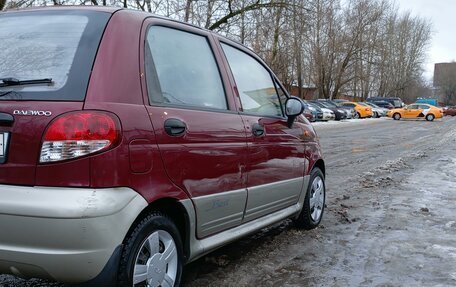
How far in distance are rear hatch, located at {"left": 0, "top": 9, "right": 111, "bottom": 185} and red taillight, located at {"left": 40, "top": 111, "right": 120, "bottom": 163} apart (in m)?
0.04

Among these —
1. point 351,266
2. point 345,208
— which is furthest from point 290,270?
point 345,208

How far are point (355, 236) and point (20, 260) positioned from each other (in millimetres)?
3513

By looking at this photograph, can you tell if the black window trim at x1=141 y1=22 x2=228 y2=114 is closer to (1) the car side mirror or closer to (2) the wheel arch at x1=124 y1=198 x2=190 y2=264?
(2) the wheel arch at x1=124 y1=198 x2=190 y2=264

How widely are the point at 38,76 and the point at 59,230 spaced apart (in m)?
0.87

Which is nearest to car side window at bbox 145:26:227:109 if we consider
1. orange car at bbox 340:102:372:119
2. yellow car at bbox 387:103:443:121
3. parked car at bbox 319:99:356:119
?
parked car at bbox 319:99:356:119

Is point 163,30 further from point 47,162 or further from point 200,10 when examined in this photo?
point 200,10

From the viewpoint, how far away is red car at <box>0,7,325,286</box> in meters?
2.46

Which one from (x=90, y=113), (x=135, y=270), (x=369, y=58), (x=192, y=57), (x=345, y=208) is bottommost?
(x=345, y=208)

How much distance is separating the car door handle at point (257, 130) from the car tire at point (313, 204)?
131 centimetres

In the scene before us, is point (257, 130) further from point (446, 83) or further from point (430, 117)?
point (446, 83)

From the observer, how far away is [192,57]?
3.47 metres

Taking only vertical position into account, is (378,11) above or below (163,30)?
above

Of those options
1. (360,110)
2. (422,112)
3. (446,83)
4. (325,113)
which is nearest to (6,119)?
(325,113)

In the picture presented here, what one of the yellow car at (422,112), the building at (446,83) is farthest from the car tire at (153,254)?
the building at (446,83)
